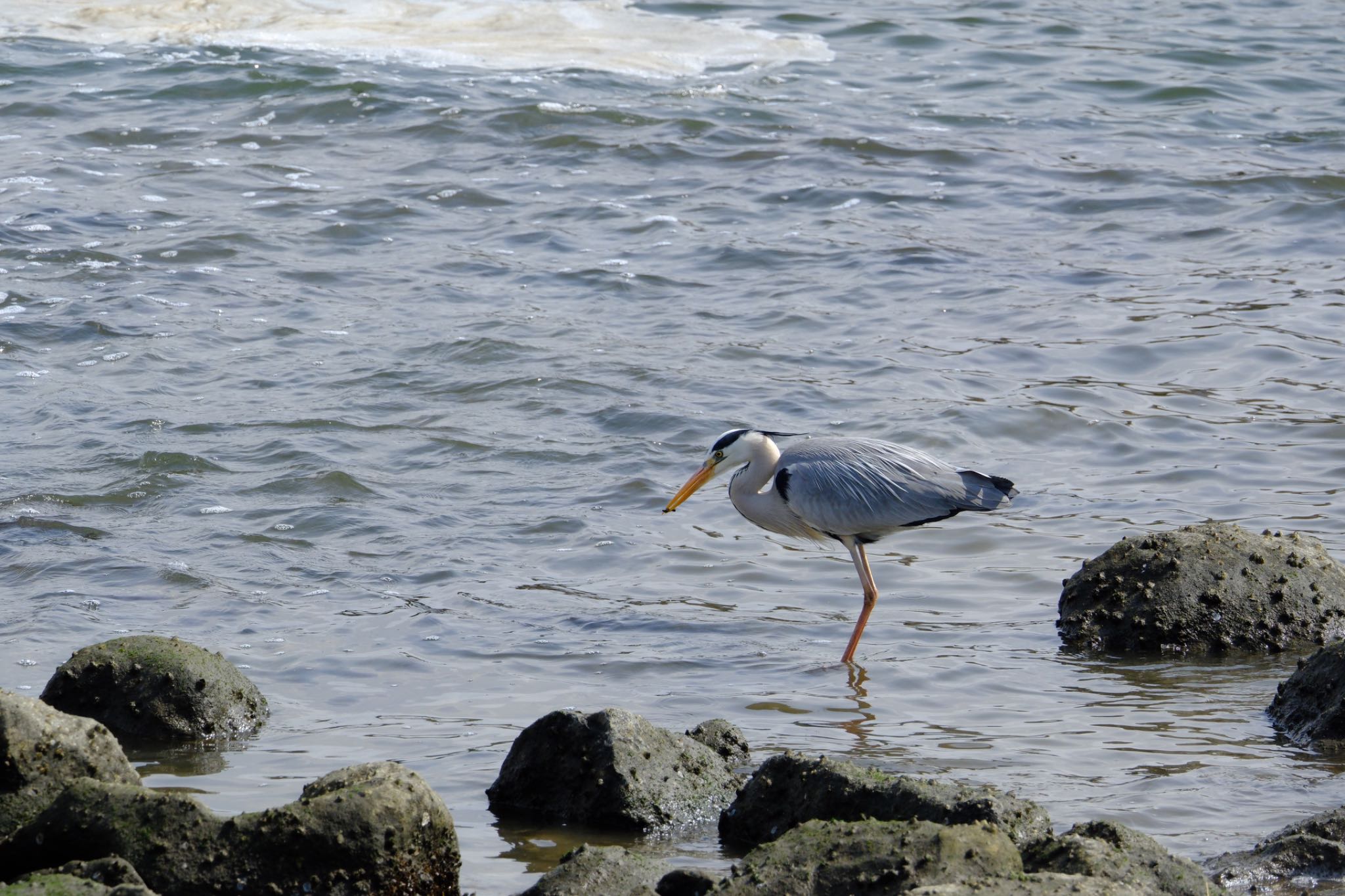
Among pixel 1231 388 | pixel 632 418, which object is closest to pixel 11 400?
pixel 632 418

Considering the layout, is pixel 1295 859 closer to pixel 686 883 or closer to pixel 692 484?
pixel 686 883

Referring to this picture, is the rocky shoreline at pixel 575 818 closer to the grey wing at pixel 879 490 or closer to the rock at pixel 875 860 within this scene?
the rock at pixel 875 860

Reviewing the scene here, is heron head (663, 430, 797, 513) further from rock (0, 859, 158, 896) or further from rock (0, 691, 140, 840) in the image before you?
rock (0, 859, 158, 896)

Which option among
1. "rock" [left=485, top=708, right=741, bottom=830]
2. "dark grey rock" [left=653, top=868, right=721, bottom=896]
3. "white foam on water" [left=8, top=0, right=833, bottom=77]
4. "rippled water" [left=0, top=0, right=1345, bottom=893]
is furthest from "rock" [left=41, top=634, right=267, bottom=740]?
"white foam on water" [left=8, top=0, right=833, bottom=77]

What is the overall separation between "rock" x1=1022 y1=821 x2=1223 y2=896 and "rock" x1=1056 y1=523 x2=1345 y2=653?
2608mm

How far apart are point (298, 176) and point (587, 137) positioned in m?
2.93

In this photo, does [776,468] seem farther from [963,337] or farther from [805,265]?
[805,265]

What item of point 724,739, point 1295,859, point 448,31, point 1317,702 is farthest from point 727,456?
point 448,31

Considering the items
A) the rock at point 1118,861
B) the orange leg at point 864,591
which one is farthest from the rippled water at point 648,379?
the rock at point 1118,861

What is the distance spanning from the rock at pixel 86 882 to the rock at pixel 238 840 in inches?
6.6

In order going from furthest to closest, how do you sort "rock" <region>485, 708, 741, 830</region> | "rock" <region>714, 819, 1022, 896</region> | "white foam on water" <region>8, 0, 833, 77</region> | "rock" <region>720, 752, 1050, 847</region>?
"white foam on water" <region>8, 0, 833, 77</region> < "rock" <region>485, 708, 741, 830</region> < "rock" <region>720, 752, 1050, 847</region> < "rock" <region>714, 819, 1022, 896</region>

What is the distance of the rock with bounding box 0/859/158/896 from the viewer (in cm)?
371

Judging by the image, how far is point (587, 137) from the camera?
16453mm

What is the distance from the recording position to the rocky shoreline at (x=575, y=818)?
3.92 m
